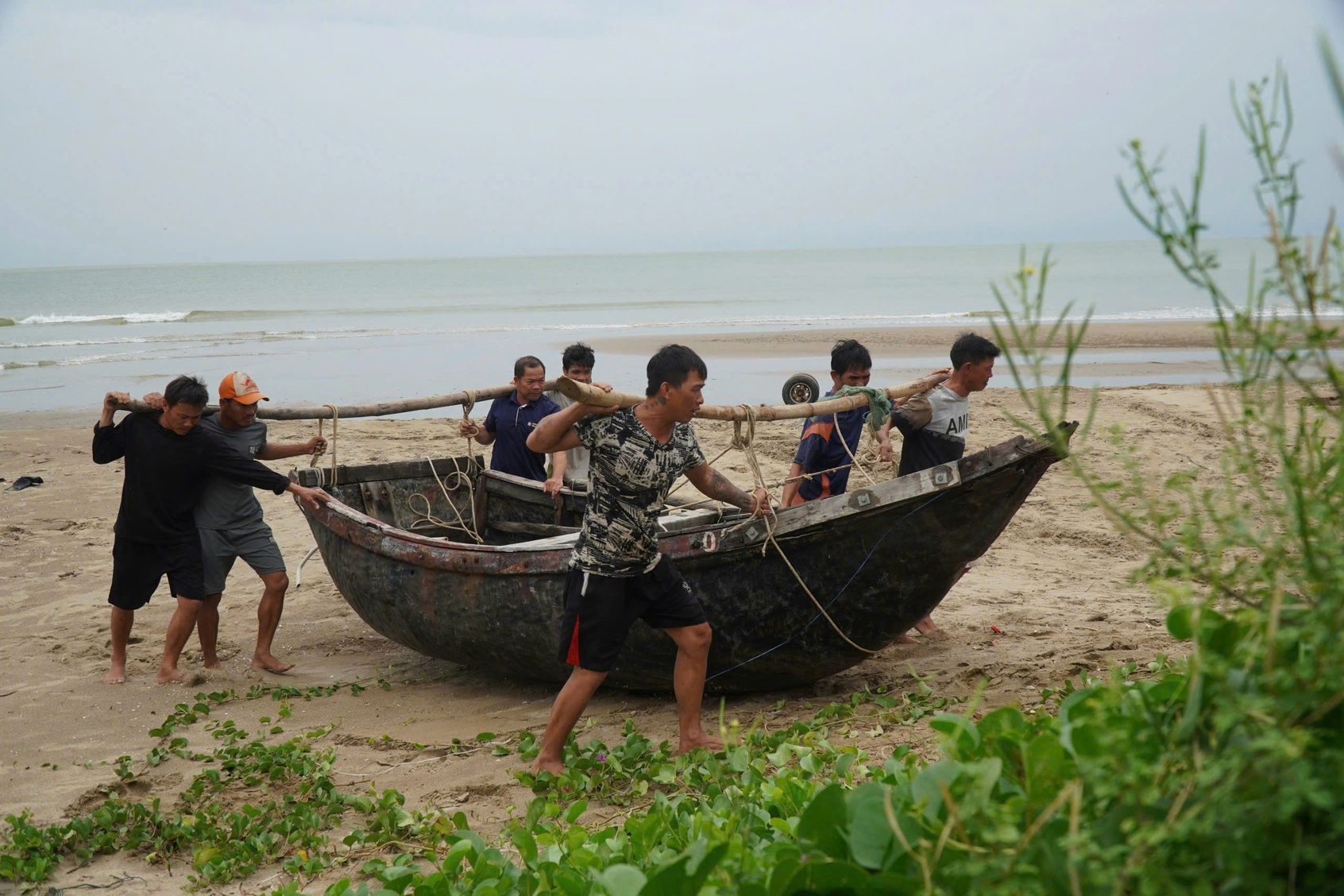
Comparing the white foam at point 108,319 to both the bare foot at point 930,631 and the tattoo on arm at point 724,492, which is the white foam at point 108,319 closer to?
the bare foot at point 930,631

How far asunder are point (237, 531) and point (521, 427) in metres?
1.87

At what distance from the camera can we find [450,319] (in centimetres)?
3644

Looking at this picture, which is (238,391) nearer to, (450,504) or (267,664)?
(267,664)

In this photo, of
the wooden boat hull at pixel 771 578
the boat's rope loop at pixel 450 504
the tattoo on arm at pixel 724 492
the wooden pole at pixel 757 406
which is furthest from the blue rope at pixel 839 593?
the boat's rope loop at pixel 450 504

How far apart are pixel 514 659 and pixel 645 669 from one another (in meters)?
0.78

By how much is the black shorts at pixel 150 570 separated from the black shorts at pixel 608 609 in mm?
2731

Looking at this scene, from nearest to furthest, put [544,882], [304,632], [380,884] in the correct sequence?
[544,882] < [380,884] < [304,632]

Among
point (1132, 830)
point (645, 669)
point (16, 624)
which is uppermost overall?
point (1132, 830)

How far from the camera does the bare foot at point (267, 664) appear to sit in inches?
261

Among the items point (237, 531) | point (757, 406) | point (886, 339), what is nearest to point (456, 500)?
point (237, 531)

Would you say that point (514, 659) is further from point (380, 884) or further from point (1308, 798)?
point (1308, 798)

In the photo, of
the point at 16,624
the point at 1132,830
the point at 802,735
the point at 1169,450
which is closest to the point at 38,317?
the point at 16,624

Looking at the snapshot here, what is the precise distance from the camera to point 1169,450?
11.1 m

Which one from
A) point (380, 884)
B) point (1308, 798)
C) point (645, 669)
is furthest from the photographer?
point (645, 669)
